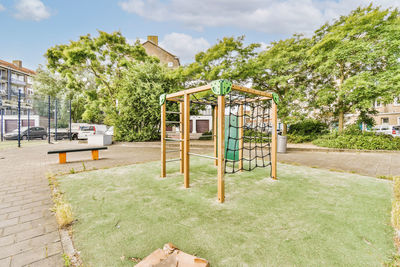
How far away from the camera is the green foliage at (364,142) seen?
9.12m

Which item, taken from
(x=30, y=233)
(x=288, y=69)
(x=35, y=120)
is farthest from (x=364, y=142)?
(x=35, y=120)

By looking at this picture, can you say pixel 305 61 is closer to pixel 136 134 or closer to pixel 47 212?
pixel 136 134

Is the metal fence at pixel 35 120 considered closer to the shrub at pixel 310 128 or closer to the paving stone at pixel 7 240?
the paving stone at pixel 7 240

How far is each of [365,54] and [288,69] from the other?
12.1 feet

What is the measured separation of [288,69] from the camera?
1165 centimetres

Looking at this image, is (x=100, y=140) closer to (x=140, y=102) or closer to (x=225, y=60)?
(x=140, y=102)

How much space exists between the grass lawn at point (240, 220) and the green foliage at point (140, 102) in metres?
8.54

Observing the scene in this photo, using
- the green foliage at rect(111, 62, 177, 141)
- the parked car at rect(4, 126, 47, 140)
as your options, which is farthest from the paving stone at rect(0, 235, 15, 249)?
the parked car at rect(4, 126, 47, 140)

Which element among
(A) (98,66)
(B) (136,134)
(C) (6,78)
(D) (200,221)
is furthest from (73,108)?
(D) (200,221)

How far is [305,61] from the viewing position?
10.9 metres

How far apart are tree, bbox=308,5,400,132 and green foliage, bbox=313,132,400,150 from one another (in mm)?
1713

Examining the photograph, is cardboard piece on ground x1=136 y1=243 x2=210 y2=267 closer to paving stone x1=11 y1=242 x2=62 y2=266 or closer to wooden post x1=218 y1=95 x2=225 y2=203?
paving stone x1=11 y1=242 x2=62 y2=266

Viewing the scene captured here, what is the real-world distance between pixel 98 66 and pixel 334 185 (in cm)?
1636

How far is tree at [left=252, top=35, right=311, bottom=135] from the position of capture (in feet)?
37.4
